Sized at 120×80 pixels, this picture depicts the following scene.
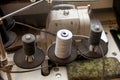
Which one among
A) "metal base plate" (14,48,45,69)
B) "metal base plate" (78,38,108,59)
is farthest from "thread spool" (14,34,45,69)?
"metal base plate" (78,38,108,59)

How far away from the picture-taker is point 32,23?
134 cm

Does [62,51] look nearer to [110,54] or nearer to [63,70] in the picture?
[63,70]

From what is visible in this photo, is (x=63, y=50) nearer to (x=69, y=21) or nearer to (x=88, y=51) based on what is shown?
(x=88, y=51)

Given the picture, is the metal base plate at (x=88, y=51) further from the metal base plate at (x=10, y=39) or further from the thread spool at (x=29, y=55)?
the metal base plate at (x=10, y=39)

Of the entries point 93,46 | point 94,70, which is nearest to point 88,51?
point 93,46

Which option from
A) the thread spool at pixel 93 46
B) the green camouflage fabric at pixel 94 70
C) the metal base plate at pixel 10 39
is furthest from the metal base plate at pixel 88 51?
the metal base plate at pixel 10 39

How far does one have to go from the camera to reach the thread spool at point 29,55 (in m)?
0.86

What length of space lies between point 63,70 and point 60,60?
0.77ft

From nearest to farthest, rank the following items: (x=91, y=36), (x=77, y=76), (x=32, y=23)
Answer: (x=91, y=36) → (x=77, y=76) → (x=32, y=23)

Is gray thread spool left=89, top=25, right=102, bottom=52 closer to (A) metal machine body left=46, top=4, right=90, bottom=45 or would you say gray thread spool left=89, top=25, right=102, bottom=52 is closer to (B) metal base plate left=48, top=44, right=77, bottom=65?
(B) metal base plate left=48, top=44, right=77, bottom=65

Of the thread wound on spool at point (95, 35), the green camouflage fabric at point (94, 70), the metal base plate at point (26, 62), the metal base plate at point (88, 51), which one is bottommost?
the green camouflage fabric at point (94, 70)

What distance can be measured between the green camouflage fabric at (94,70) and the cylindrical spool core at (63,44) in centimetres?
19

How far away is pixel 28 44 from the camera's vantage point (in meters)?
0.85

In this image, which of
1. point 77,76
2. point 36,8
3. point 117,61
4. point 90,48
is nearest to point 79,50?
point 90,48
